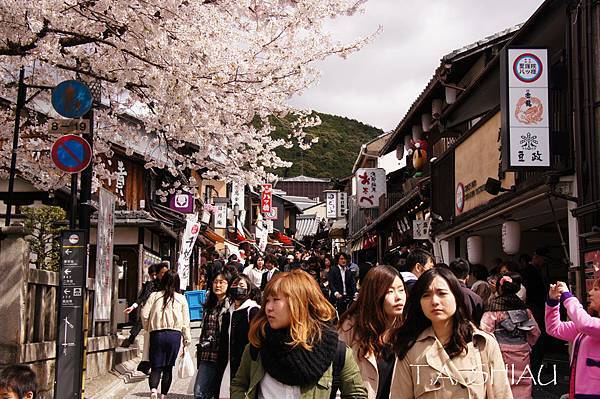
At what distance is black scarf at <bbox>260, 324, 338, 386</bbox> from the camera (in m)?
4.03

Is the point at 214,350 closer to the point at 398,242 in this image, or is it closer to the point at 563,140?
the point at 563,140

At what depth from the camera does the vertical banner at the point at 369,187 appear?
113ft

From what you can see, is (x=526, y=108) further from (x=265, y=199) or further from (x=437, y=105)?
(x=265, y=199)

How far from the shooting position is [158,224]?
21391mm

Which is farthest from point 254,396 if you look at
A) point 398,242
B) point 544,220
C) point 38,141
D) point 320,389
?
point 398,242

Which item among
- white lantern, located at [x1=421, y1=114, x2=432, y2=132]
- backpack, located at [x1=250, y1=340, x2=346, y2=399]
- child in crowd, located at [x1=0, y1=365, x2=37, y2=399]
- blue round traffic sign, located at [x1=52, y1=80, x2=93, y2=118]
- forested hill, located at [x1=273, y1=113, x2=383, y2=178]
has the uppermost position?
forested hill, located at [x1=273, y1=113, x2=383, y2=178]

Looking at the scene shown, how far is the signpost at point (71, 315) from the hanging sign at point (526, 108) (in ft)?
21.7

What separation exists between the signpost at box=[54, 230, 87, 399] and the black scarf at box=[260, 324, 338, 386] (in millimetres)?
4858

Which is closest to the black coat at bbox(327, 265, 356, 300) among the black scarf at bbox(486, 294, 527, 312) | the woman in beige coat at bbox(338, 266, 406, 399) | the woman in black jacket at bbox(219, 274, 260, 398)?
the black scarf at bbox(486, 294, 527, 312)

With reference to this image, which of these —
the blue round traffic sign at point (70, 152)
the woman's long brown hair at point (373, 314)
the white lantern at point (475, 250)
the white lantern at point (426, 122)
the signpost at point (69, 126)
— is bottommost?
the woman's long brown hair at point (373, 314)

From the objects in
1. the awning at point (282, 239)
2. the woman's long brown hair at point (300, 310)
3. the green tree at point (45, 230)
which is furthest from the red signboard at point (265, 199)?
the woman's long brown hair at point (300, 310)

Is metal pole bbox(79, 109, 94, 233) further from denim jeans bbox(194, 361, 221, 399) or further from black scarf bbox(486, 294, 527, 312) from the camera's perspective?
black scarf bbox(486, 294, 527, 312)

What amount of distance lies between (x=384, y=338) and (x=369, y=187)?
96.8ft

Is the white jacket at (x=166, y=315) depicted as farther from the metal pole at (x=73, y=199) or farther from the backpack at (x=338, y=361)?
the backpack at (x=338, y=361)
